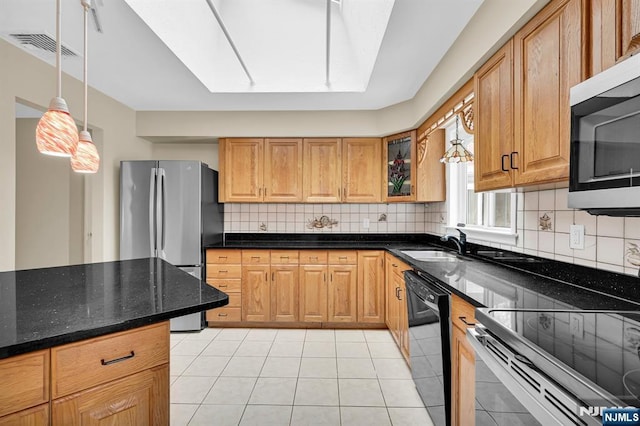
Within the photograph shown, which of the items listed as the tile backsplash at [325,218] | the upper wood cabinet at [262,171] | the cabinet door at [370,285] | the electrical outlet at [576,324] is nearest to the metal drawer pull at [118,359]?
the electrical outlet at [576,324]

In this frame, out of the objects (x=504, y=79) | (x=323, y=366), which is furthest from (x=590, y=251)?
(x=323, y=366)

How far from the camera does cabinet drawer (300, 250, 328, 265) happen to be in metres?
3.67

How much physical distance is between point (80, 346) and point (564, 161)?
74.6 inches

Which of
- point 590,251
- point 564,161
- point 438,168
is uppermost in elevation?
point 438,168

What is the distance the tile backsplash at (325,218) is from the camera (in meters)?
4.19

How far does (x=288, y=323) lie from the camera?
3.67 m

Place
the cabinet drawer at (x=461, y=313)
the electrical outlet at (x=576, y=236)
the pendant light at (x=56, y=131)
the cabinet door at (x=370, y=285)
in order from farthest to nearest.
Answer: the cabinet door at (x=370, y=285)
the electrical outlet at (x=576, y=236)
the cabinet drawer at (x=461, y=313)
the pendant light at (x=56, y=131)

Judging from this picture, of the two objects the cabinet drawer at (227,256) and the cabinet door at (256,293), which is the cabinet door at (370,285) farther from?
the cabinet drawer at (227,256)

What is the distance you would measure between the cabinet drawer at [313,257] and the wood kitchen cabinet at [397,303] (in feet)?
2.26

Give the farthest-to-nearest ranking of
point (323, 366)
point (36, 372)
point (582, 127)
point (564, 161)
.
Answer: point (323, 366), point (564, 161), point (582, 127), point (36, 372)

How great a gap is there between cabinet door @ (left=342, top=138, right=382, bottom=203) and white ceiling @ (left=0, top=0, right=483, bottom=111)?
0.45m

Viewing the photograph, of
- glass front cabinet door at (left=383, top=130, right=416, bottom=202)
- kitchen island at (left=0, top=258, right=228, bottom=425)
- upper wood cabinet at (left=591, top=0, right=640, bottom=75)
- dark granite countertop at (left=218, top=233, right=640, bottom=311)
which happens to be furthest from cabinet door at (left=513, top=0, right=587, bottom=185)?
glass front cabinet door at (left=383, top=130, right=416, bottom=202)

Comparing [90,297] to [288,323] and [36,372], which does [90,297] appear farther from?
[288,323]

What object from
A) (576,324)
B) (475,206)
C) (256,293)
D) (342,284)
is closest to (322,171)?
(342,284)
